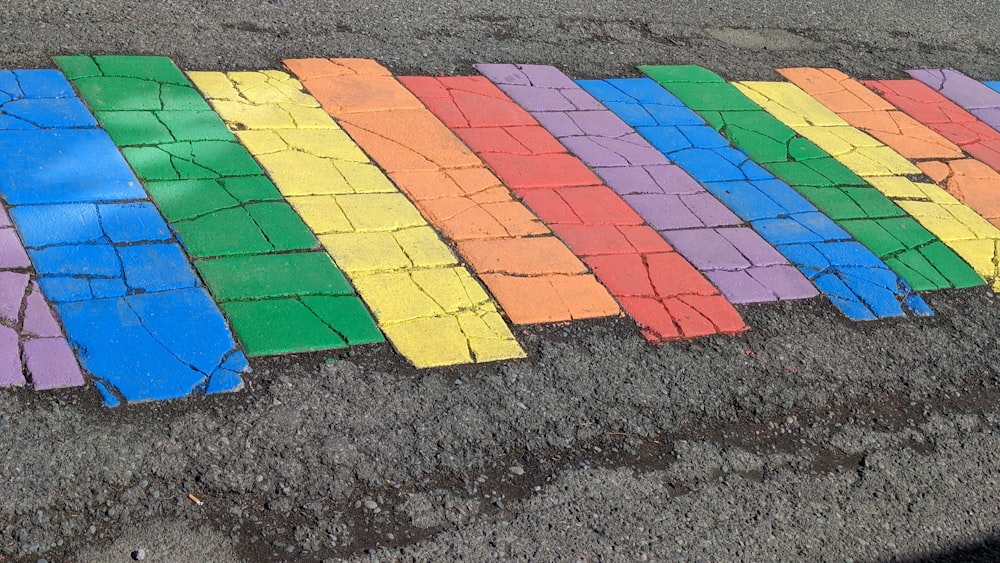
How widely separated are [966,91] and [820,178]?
227 centimetres

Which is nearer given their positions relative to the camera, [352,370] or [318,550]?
[318,550]

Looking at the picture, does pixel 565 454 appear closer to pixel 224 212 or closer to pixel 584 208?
pixel 584 208

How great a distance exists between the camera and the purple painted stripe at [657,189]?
4734 mm

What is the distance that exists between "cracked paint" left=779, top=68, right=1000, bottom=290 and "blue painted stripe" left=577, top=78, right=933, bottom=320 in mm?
629

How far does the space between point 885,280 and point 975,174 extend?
167 cm

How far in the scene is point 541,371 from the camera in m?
3.94

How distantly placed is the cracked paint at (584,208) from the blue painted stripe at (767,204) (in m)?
0.26

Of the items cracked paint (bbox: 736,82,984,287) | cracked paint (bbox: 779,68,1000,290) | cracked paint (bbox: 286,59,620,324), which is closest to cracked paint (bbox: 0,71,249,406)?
cracked paint (bbox: 286,59,620,324)

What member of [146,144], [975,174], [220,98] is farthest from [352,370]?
[975,174]

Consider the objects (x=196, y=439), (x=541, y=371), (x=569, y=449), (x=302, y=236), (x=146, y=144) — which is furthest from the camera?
(x=146, y=144)

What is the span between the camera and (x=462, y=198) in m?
4.91

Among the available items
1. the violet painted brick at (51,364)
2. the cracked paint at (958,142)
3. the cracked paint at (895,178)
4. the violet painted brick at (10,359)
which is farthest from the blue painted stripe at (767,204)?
the violet painted brick at (10,359)

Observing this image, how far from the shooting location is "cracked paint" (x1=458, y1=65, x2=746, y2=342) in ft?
14.5

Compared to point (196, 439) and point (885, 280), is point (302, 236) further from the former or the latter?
point (885, 280)
